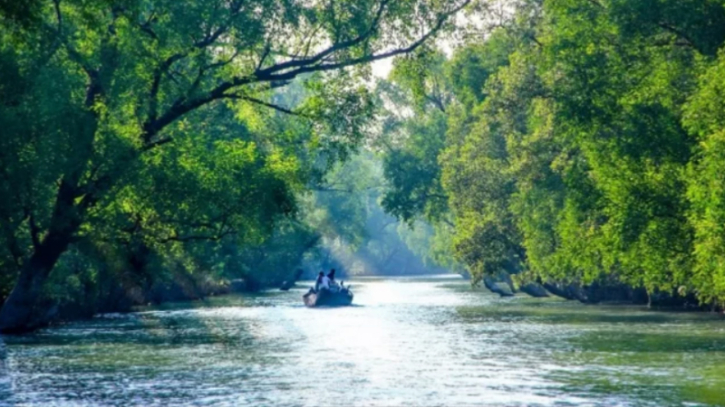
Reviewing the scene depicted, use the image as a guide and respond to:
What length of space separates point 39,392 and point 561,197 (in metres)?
36.8

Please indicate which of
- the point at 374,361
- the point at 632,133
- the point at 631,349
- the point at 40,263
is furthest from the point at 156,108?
the point at 631,349

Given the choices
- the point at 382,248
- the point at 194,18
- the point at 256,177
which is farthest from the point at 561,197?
the point at 382,248

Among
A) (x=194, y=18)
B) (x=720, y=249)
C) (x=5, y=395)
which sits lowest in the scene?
(x=5, y=395)

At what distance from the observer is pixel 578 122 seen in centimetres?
4712

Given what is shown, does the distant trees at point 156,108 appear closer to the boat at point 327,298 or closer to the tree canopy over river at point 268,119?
the tree canopy over river at point 268,119

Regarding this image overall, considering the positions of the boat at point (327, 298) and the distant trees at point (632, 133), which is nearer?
the distant trees at point (632, 133)

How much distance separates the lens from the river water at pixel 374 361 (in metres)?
25.3

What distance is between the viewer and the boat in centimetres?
6700

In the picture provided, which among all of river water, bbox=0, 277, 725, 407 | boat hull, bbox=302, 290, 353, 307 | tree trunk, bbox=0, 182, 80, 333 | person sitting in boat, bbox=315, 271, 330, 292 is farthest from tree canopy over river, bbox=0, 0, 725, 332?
person sitting in boat, bbox=315, 271, 330, 292

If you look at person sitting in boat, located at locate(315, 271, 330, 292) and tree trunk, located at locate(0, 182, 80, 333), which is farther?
person sitting in boat, located at locate(315, 271, 330, 292)

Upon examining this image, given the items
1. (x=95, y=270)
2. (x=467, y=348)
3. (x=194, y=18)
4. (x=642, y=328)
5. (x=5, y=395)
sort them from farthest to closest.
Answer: (x=95, y=270) < (x=642, y=328) < (x=194, y=18) < (x=467, y=348) < (x=5, y=395)

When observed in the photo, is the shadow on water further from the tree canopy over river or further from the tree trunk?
the tree trunk

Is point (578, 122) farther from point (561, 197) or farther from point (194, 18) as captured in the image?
point (194, 18)

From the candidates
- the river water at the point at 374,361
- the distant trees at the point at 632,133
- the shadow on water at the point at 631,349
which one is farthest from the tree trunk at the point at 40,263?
the shadow on water at the point at 631,349
